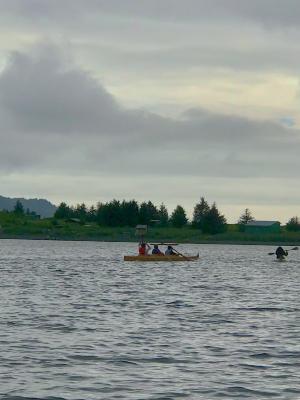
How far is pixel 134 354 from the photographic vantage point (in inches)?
1409

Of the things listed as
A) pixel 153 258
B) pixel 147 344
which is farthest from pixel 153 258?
pixel 147 344

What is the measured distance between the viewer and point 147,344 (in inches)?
1513

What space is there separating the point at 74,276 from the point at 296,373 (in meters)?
58.2

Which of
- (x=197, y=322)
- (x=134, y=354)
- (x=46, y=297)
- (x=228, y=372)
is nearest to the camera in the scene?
(x=228, y=372)

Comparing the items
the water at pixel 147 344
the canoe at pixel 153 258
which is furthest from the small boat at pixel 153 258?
the water at pixel 147 344

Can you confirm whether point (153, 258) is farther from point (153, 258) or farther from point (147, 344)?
point (147, 344)

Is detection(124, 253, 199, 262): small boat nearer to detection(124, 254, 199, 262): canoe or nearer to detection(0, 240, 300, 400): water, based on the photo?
detection(124, 254, 199, 262): canoe

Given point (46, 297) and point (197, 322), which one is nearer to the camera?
point (197, 322)

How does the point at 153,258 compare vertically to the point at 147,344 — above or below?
above

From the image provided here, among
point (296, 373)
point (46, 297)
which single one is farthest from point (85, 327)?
point (46, 297)

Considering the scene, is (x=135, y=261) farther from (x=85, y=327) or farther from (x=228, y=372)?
(x=228, y=372)

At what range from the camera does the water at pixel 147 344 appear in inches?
1169

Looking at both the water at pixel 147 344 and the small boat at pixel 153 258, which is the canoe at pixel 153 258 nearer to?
the small boat at pixel 153 258

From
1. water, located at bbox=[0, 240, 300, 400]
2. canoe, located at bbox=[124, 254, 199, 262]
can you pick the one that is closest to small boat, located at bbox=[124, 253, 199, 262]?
canoe, located at bbox=[124, 254, 199, 262]
